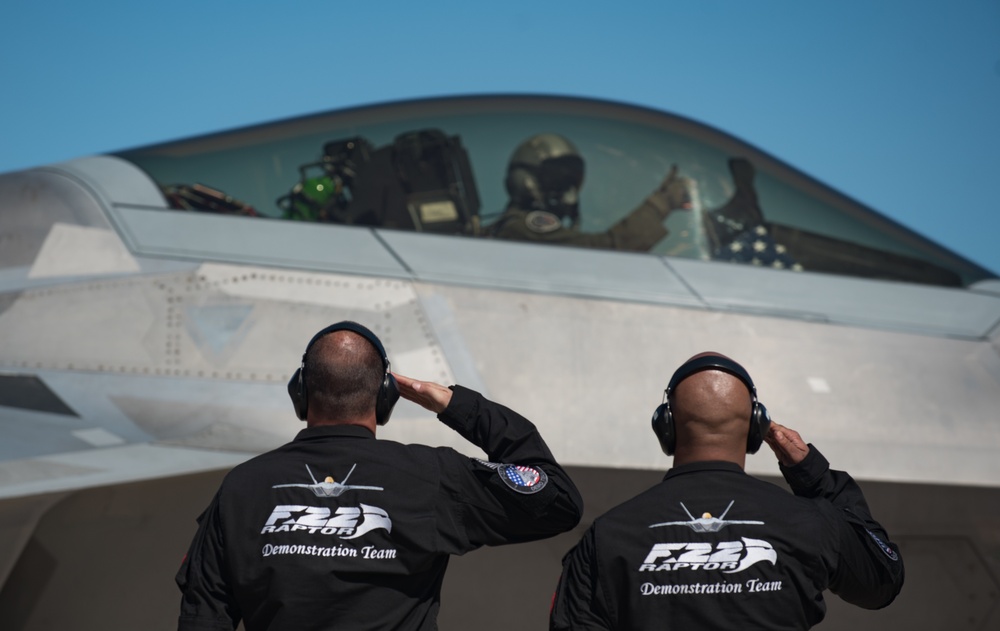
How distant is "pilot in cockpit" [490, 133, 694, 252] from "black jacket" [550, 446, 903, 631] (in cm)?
294

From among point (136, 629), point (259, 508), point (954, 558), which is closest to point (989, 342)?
point (954, 558)

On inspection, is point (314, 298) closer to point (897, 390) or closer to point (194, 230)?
point (194, 230)

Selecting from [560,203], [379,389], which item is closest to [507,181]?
[560,203]

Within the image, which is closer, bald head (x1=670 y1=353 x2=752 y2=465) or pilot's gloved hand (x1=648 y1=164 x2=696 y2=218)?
bald head (x1=670 y1=353 x2=752 y2=465)

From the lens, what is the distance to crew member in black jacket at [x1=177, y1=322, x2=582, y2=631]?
2.42 meters

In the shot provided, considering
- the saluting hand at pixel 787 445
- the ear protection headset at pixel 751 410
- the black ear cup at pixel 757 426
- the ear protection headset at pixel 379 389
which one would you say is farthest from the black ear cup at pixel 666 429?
the ear protection headset at pixel 379 389

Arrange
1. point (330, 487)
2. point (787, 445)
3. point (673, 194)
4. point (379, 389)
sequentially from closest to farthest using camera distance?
point (330, 487), point (379, 389), point (787, 445), point (673, 194)

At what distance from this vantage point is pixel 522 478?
2615 mm

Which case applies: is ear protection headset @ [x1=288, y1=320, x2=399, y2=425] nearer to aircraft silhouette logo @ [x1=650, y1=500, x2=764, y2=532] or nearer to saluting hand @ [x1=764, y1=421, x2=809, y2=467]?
aircraft silhouette logo @ [x1=650, y1=500, x2=764, y2=532]

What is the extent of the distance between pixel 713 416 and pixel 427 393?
0.83 m

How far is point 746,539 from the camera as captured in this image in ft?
7.89

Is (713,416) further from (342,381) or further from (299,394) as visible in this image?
(299,394)

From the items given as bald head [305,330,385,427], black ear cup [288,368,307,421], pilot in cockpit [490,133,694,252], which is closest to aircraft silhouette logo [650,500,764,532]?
bald head [305,330,385,427]

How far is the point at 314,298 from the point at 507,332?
1.01 metres
